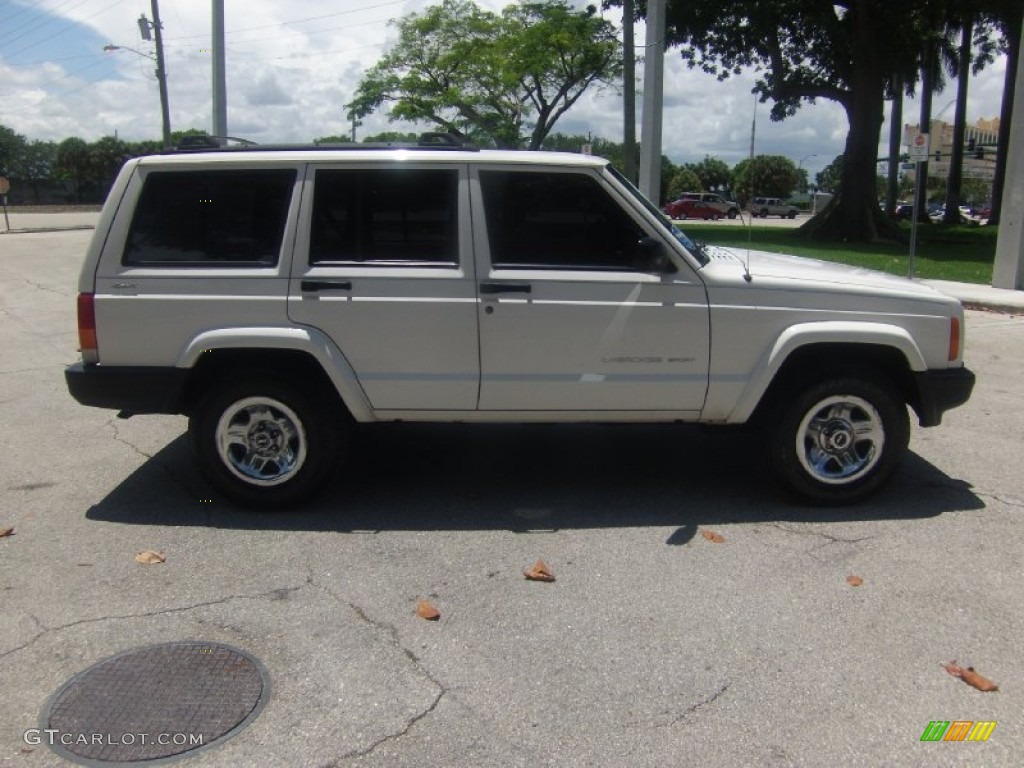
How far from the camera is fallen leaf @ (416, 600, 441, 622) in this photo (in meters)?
3.69

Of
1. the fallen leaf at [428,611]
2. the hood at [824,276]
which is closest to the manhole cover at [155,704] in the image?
the fallen leaf at [428,611]

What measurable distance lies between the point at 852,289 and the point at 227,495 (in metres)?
3.58

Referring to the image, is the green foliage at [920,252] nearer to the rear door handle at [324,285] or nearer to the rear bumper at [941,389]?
the rear bumper at [941,389]

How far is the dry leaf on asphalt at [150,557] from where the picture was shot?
4.25 meters

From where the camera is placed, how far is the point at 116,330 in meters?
4.63

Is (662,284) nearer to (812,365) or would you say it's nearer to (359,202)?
(812,365)

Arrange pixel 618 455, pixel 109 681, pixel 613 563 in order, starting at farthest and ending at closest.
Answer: pixel 618 455, pixel 613 563, pixel 109 681

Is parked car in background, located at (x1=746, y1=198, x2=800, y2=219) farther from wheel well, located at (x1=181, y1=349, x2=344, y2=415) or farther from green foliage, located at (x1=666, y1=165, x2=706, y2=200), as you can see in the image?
wheel well, located at (x1=181, y1=349, x2=344, y2=415)

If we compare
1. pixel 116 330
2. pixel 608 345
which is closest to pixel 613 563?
pixel 608 345

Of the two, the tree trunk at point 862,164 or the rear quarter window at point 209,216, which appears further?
the tree trunk at point 862,164

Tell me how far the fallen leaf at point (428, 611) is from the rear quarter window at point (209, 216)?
6.80ft

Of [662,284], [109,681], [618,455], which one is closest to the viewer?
[109,681]

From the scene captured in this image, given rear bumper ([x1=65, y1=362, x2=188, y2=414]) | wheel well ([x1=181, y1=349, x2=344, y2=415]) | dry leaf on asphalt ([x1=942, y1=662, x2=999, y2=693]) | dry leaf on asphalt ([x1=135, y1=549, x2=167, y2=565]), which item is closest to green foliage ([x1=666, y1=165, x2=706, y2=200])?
wheel well ([x1=181, y1=349, x2=344, y2=415])

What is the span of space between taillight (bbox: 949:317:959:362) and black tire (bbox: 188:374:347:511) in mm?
3355
